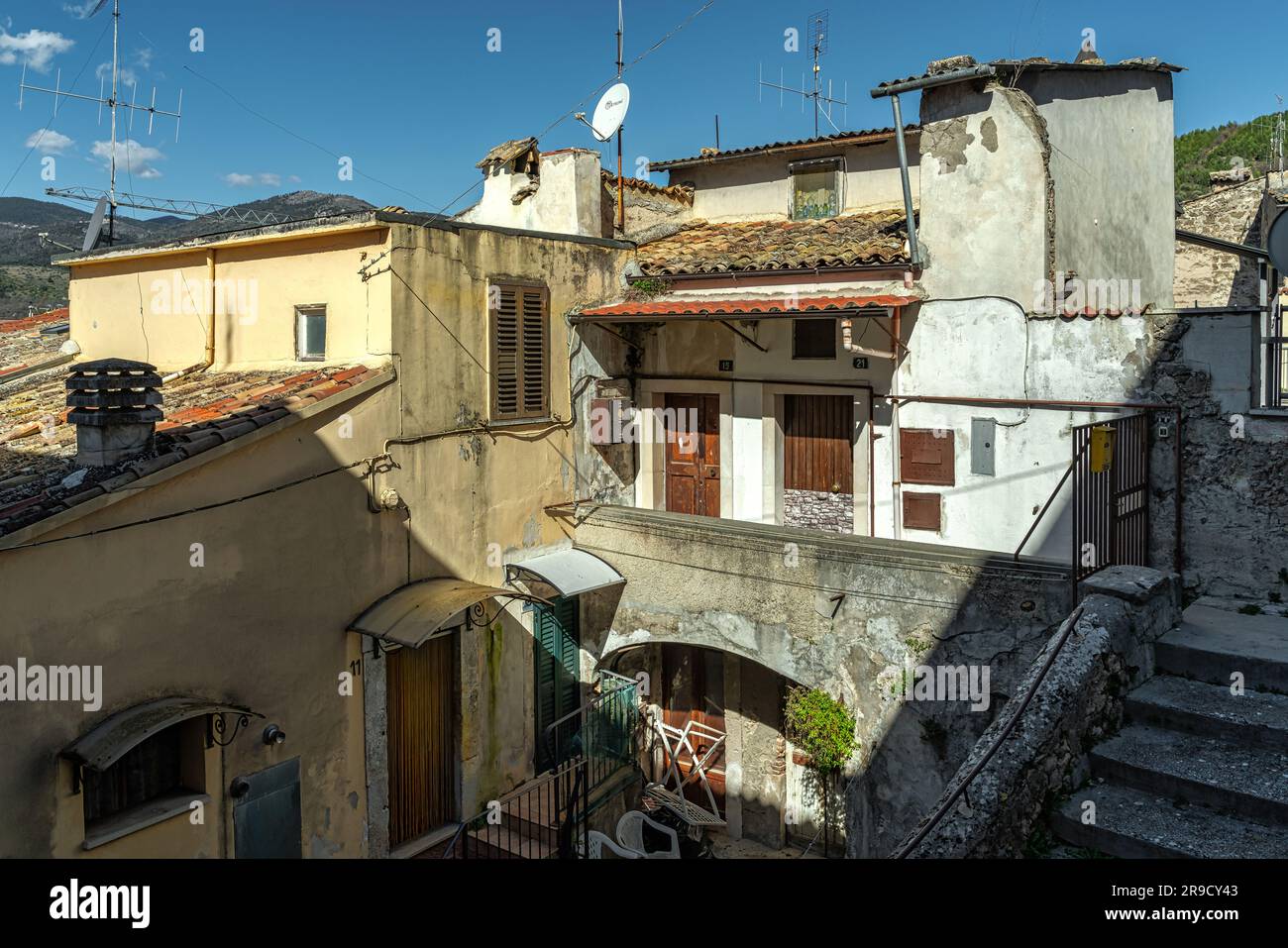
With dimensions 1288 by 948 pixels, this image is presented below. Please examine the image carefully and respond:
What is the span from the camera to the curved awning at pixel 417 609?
9.38 m

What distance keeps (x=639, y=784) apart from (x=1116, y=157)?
10.6m

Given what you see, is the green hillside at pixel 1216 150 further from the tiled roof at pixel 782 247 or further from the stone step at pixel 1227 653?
the stone step at pixel 1227 653

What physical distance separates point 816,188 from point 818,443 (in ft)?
15.6

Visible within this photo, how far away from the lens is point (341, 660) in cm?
962

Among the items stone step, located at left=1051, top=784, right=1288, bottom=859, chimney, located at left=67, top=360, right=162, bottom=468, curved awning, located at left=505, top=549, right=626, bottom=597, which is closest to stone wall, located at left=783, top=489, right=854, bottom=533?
curved awning, located at left=505, top=549, right=626, bottom=597

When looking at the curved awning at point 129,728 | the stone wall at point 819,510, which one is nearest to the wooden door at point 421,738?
the curved awning at point 129,728

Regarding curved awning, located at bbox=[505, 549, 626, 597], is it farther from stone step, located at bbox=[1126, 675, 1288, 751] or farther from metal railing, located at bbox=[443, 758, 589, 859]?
stone step, located at bbox=[1126, 675, 1288, 751]

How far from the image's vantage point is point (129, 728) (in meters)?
7.37

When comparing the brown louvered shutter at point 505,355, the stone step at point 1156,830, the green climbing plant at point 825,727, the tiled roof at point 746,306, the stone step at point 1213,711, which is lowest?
the green climbing plant at point 825,727

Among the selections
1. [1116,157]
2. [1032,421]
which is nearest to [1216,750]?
[1032,421]

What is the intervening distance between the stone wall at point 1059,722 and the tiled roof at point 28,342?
13.9 m

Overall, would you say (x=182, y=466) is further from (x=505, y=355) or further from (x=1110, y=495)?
(x=1110, y=495)

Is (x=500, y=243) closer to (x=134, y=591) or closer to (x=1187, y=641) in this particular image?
(x=134, y=591)

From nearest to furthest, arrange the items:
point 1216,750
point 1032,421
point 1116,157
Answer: point 1216,750
point 1032,421
point 1116,157
